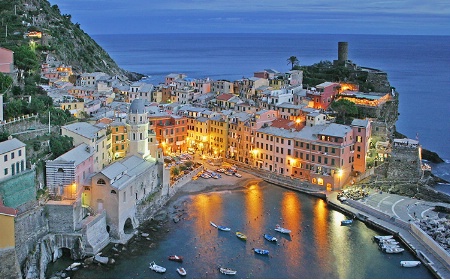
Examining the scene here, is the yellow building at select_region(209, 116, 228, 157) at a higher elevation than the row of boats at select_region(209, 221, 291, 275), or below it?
higher

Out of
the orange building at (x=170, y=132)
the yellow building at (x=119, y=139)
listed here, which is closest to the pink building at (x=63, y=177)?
the yellow building at (x=119, y=139)

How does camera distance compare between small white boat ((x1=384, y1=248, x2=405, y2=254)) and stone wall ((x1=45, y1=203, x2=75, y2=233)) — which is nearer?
stone wall ((x1=45, y1=203, x2=75, y2=233))

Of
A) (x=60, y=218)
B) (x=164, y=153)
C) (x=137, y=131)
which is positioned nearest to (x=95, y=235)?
(x=60, y=218)

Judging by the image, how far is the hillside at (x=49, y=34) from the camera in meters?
74.5

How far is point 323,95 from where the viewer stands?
60406mm

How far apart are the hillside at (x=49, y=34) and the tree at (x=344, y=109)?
3656 cm

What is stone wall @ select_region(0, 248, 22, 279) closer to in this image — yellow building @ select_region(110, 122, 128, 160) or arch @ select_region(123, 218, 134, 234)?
arch @ select_region(123, 218, 134, 234)

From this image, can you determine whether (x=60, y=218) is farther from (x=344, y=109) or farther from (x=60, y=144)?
(x=344, y=109)

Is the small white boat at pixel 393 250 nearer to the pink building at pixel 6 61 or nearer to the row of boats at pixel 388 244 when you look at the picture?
the row of boats at pixel 388 244

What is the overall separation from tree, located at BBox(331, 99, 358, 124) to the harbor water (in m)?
14.9

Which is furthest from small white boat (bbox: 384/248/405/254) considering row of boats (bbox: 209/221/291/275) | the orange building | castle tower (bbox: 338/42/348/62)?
castle tower (bbox: 338/42/348/62)

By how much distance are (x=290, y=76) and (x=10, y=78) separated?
3337 cm

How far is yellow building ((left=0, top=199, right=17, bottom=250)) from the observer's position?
98.6 feet

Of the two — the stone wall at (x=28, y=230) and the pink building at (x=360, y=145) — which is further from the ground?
the pink building at (x=360, y=145)
